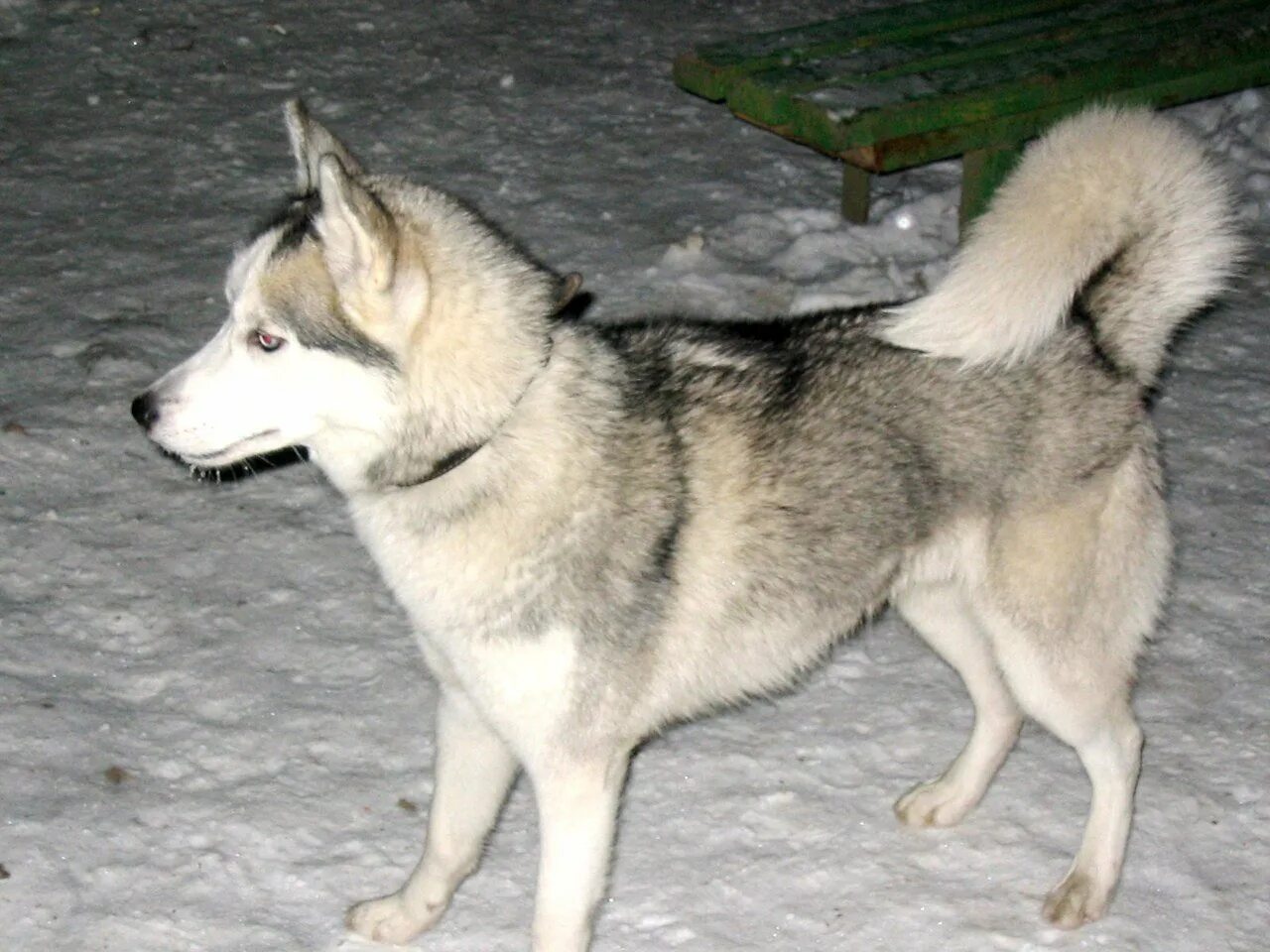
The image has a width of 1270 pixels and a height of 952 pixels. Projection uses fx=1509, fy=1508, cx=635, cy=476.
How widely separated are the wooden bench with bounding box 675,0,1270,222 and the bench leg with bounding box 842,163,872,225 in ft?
1.60

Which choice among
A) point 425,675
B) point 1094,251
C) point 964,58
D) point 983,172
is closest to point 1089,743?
point 1094,251

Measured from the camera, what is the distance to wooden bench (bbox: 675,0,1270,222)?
457 cm

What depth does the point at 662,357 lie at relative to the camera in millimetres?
2793

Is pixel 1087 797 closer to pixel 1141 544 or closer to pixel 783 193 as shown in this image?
pixel 1141 544

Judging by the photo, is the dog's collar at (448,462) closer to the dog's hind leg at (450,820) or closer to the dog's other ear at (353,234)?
the dog's other ear at (353,234)

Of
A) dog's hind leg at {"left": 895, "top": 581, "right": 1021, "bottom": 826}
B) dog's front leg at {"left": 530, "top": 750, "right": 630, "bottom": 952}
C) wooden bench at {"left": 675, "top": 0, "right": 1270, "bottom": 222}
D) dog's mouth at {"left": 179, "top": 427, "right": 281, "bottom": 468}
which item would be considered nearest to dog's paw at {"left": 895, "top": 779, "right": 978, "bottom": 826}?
dog's hind leg at {"left": 895, "top": 581, "right": 1021, "bottom": 826}

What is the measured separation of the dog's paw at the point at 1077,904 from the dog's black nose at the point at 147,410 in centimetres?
197

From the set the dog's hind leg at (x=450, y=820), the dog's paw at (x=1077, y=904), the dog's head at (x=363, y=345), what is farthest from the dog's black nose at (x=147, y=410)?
the dog's paw at (x=1077, y=904)

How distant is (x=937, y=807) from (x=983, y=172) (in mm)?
2487

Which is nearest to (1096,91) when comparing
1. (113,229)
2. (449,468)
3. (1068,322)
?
(1068,322)

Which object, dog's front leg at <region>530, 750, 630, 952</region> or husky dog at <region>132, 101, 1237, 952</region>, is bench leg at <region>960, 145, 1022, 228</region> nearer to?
husky dog at <region>132, 101, 1237, 952</region>

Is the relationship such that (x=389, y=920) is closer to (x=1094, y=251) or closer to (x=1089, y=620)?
(x=1089, y=620)

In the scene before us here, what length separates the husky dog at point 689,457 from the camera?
2.44m

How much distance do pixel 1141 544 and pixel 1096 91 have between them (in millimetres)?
2389
